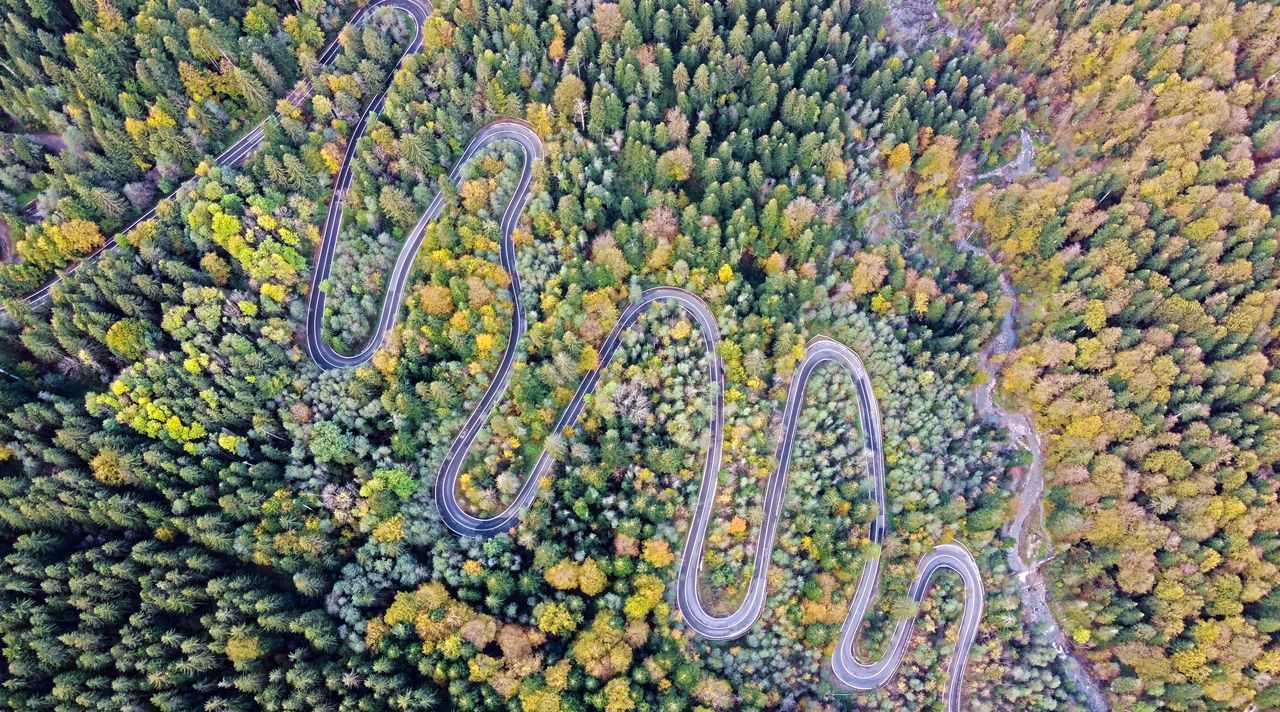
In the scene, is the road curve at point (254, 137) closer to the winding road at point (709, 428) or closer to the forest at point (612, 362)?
the winding road at point (709, 428)

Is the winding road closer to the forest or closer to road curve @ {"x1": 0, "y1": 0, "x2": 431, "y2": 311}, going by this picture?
road curve @ {"x1": 0, "y1": 0, "x2": 431, "y2": 311}

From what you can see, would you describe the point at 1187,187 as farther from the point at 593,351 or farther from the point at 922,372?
the point at 593,351

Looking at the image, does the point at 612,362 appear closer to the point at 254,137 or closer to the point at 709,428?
the point at 709,428

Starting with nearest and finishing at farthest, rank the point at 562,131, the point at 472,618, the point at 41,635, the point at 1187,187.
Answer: the point at 41,635 → the point at 472,618 → the point at 562,131 → the point at 1187,187

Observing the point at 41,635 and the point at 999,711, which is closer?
the point at 41,635

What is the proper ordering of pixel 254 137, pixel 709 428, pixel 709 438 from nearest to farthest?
pixel 709 438, pixel 709 428, pixel 254 137

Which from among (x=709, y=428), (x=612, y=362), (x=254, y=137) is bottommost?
(x=709, y=428)

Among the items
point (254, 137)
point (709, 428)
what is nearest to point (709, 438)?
point (709, 428)

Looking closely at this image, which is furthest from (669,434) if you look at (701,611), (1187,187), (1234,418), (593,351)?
(1187,187)
